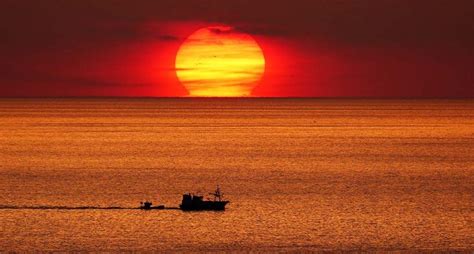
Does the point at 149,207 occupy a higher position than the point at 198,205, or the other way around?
the point at 149,207

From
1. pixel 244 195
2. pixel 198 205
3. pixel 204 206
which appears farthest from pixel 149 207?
pixel 244 195

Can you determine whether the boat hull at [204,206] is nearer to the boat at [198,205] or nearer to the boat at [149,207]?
the boat at [198,205]

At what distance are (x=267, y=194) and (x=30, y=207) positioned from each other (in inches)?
465

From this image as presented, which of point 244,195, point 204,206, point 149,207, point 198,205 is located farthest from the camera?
point 244,195

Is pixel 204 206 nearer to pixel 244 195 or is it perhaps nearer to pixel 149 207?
pixel 149 207

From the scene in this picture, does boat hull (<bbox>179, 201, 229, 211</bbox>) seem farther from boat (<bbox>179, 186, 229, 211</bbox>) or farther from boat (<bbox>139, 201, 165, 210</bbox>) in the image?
boat (<bbox>139, 201, 165, 210</bbox>)

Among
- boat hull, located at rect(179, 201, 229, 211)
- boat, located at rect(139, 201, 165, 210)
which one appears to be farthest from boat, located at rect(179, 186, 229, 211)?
boat, located at rect(139, 201, 165, 210)

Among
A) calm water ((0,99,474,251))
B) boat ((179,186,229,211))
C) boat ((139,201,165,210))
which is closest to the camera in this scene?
calm water ((0,99,474,251))

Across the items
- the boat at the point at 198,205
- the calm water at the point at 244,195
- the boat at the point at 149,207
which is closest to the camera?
the calm water at the point at 244,195

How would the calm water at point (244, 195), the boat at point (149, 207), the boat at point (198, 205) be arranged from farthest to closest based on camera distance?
1. the boat at point (149, 207)
2. the boat at point (198, 205)
3. the calm water at point (244, 195)

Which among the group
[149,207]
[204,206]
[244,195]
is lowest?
[204,206]

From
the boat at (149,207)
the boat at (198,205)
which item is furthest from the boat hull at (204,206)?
the boat at (149,207)

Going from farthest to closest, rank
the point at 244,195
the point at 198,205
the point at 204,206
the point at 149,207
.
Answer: the point at 244,195, the point at 149,207, the point at 204,206, the point at 198,205

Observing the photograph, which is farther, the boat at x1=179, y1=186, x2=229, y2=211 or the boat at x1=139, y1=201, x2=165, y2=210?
the boat at x1=139, y1=201, x2=165, y2=210
